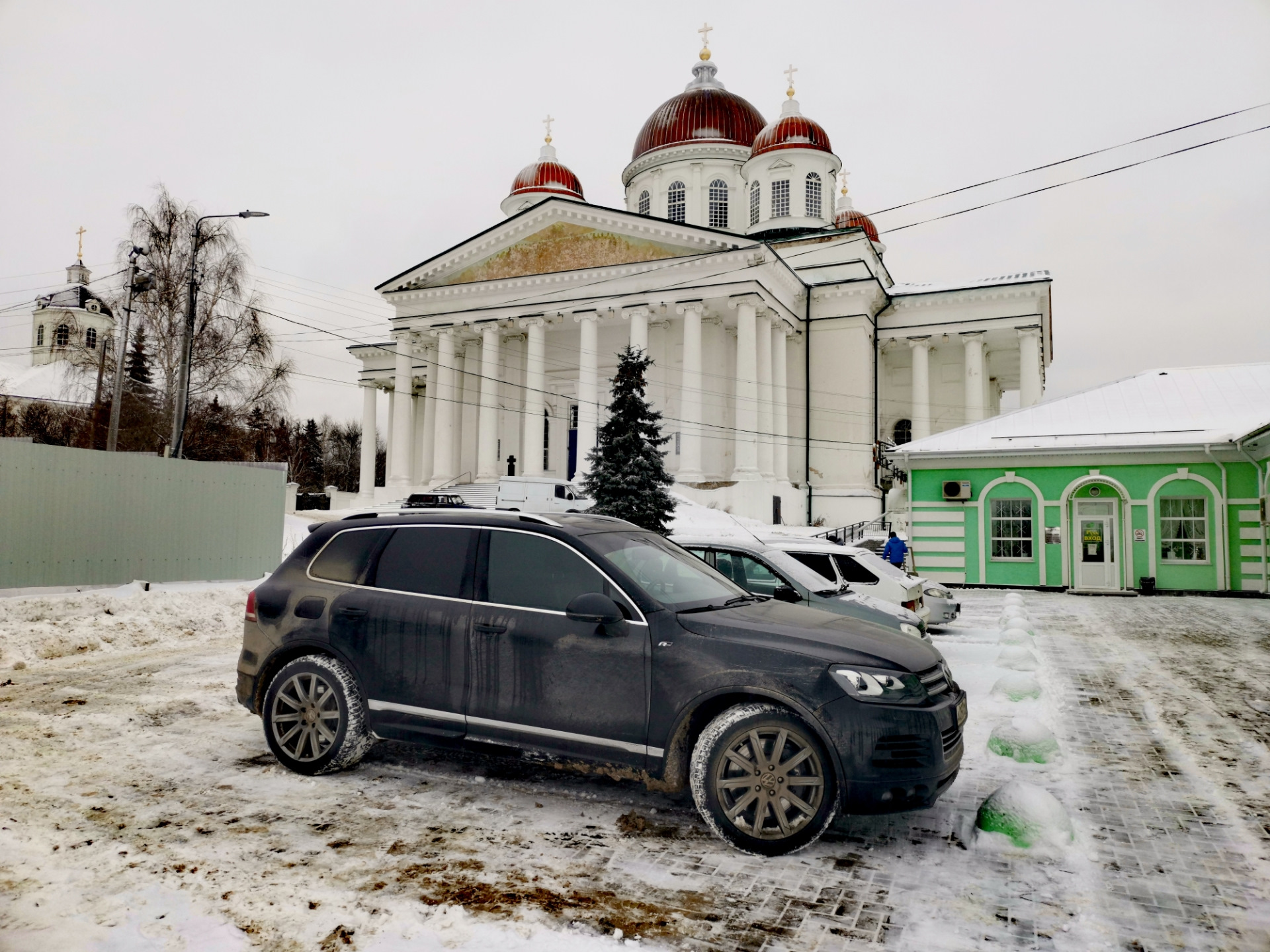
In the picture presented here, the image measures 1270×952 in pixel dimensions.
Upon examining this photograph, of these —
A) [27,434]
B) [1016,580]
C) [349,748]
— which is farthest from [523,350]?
[349,748]

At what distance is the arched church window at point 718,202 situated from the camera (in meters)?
45.6

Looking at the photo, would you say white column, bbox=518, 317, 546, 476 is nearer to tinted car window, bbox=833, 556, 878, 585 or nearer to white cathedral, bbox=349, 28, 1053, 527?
white cathedral, bbox=349, 28, 1053, 527

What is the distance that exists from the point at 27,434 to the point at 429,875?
5678 cm

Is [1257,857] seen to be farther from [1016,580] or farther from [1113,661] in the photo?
[1016,580]

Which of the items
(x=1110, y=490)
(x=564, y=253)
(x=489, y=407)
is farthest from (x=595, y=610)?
(x=489, y=407)

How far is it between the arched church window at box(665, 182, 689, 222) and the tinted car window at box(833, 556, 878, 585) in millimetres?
37087

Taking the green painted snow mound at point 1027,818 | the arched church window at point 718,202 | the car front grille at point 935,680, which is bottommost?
the green painted snow mound at point 1027,818

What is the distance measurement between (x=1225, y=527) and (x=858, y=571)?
578 inches

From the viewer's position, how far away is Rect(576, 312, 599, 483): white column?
3516 centimetres

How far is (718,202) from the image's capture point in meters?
45.8

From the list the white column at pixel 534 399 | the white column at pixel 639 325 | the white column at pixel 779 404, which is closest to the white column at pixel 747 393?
the white column at pixel 779 404

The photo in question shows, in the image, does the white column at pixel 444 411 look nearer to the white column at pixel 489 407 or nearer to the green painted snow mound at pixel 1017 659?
the white column at pixel 489 407

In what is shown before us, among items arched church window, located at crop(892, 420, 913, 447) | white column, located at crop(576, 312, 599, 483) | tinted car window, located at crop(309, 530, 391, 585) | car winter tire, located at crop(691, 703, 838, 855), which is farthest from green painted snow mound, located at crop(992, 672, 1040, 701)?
arched church window, located at crop(892, 420, 913, 447)

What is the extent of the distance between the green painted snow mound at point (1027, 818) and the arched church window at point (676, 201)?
44339mm
